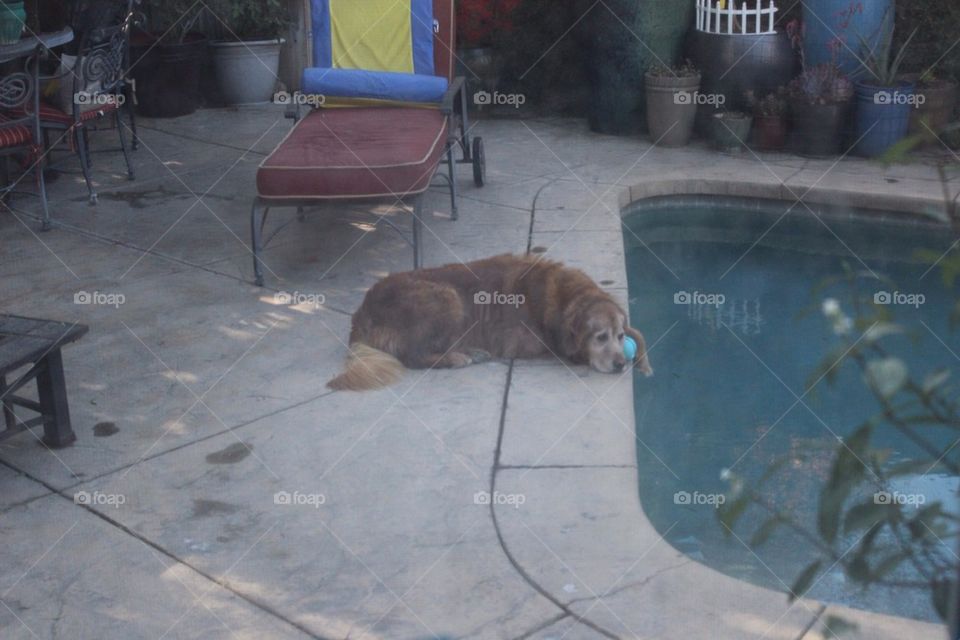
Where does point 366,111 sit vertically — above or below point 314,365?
above

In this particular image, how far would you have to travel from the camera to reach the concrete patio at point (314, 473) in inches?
113

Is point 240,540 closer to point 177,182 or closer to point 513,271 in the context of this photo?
point 513,271

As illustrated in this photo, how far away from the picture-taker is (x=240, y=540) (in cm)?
324

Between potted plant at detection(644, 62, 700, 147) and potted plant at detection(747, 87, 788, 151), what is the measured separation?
411 mm

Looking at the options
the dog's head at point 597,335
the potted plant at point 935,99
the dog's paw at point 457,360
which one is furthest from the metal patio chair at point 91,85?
the potted plant at point 935,99

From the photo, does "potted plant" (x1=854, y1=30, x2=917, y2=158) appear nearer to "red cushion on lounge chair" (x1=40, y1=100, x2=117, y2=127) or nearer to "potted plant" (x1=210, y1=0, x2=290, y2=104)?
"potted plant" (x1=210, y1=0, x2=290, y2=104)

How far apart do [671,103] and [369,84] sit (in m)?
2.29

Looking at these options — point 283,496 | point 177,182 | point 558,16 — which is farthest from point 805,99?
point 283,496

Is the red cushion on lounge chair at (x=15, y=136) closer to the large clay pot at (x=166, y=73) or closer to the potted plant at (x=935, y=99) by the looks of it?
the large clay pot at (x=166, y=73)

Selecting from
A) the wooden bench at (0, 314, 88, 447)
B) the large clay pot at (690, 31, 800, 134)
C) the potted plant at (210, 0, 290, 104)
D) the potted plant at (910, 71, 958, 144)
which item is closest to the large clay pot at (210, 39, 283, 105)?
the potted plant at (210, 0, 290, 104)

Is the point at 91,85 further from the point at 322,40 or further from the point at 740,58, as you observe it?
the point at 740,58

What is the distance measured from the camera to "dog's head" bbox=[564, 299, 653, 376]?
4.24 meters

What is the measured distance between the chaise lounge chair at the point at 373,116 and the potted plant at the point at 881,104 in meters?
2.58

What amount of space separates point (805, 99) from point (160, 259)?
430cm
